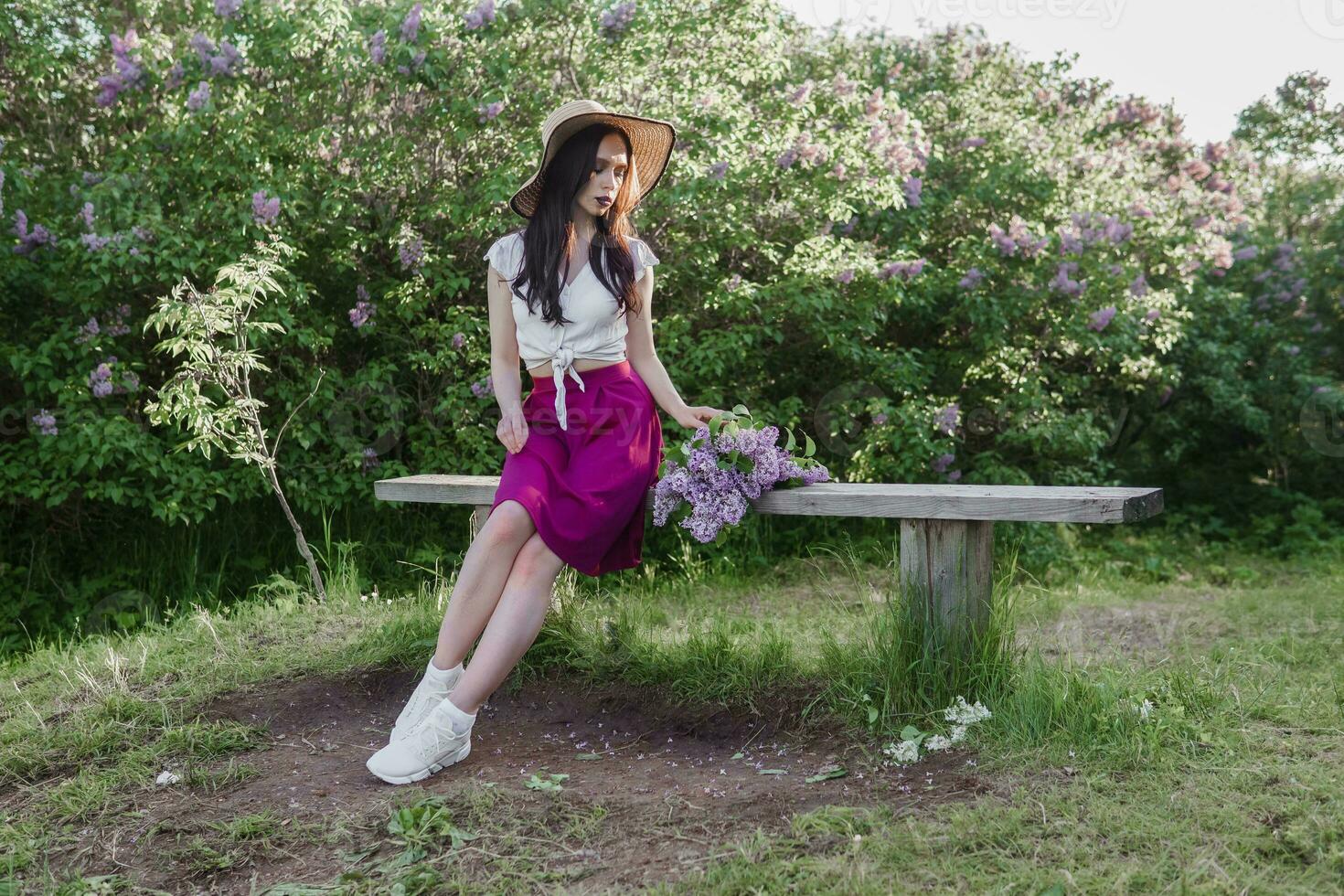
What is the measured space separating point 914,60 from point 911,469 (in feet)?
10.1

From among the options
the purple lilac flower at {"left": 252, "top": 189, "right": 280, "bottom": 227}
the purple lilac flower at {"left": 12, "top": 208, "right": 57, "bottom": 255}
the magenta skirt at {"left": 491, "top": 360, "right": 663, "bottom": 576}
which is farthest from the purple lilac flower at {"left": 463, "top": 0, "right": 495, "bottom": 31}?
the magenta skirt at {"left": 491, "top": 360, "right": 663, "bottom": 576}

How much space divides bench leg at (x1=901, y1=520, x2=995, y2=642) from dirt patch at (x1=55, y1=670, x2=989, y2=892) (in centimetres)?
38

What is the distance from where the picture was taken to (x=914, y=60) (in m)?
7.36

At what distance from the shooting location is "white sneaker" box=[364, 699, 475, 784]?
2773 mm

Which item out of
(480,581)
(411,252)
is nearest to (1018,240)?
(411,252)

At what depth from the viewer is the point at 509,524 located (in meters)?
2.93

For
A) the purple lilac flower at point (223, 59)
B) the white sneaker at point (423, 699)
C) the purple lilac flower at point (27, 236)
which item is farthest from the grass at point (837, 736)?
the purple lilac flower at point (223, 59)

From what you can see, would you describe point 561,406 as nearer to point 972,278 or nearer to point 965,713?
point 965,713

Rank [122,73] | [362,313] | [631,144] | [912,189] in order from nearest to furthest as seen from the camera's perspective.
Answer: [631,144] < [122,73] < [362,313] < [912,189]

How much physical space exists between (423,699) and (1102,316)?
436 cm

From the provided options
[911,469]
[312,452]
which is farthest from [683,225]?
[312,452]

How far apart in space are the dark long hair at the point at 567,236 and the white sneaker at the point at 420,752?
1092 mm

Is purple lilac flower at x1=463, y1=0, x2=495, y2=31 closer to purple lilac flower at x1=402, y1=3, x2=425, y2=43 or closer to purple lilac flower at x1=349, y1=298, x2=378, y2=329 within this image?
purple lilac flower at x1=402, y1=3, x2=425, y2=43

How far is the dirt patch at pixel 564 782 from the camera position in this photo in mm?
2383
